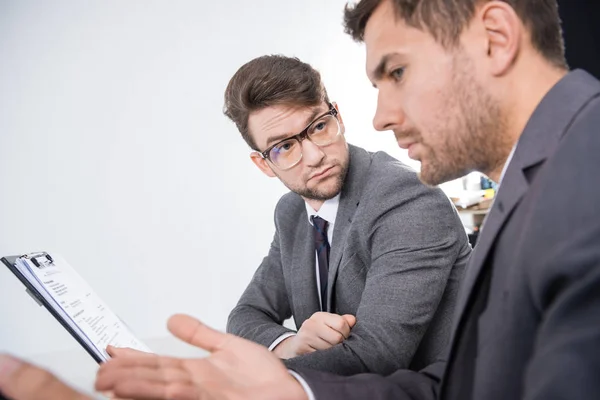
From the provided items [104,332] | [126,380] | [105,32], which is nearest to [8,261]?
[104,332]

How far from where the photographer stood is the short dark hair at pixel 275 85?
1.45m

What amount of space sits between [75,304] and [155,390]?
57 cm

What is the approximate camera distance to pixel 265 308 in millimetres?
1535

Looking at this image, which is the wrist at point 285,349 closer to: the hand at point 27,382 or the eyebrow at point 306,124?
the eyebrow at point 306,124

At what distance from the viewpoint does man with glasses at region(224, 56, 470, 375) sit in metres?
1.11

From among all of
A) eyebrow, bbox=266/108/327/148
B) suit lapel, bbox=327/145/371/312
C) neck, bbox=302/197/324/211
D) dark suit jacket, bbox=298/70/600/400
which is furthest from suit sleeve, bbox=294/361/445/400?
eyebrow, bbox=266/108/327/148

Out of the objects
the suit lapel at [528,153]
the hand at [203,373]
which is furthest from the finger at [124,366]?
the suit lapel at [528,153]

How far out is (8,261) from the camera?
0.94m

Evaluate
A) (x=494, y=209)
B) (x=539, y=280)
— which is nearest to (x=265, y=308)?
(x=494, y=209)

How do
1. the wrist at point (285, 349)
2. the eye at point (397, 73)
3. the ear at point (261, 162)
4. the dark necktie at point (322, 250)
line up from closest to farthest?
the eye at point (397, 73)
the wrist at point (285, 349)
the dark necktie at point (322, 250)
the ear at point (261, 162)

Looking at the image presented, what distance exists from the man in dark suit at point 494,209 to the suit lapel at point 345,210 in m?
0.39

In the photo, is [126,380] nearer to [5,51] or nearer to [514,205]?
[514,205]

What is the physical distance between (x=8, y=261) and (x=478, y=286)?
85 centimetres

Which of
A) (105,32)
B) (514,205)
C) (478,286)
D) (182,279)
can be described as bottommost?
(182,279)
